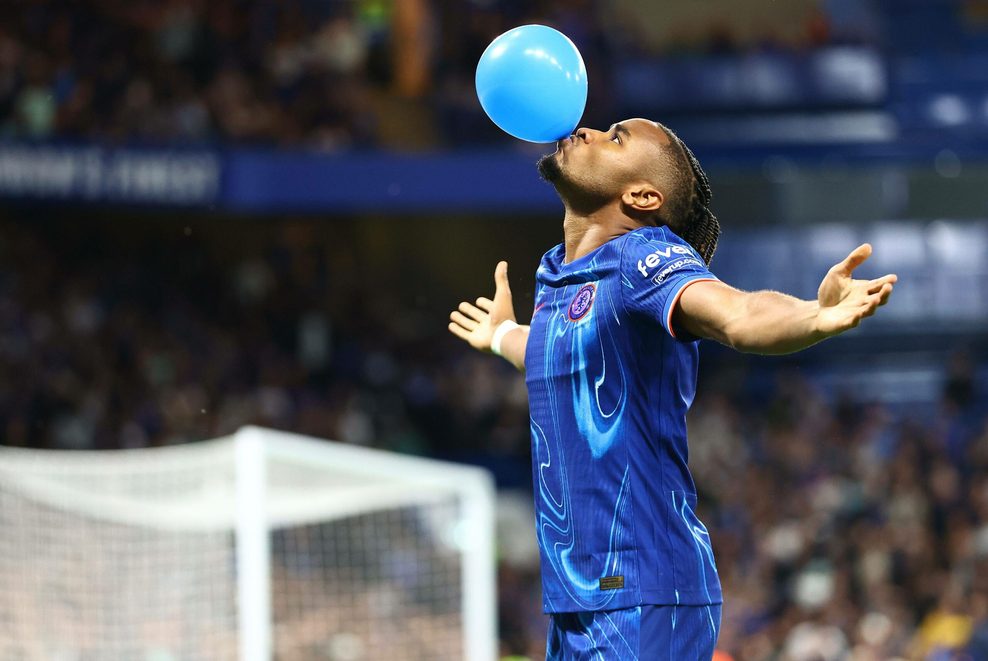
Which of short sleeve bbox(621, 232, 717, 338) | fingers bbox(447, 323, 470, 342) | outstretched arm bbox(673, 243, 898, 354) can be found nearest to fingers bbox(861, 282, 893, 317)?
outstretched arm bbox(673, 243, 898, 354)

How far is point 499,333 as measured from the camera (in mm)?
4391

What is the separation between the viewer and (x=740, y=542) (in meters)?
13.2

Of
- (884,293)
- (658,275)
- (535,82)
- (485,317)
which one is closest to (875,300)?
(884,293)

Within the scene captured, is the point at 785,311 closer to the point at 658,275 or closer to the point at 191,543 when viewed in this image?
the point at 658,275

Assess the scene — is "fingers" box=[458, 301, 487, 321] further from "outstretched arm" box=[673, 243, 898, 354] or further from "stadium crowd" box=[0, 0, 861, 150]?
"stadium crowd" box=[0, 0, 861, 150]

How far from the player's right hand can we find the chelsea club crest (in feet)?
2.98

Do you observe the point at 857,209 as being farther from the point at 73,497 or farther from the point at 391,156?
the point at 73,497

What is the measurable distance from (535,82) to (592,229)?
438 millimetres

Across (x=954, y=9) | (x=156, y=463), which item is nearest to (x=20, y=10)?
(x=156, y=463)

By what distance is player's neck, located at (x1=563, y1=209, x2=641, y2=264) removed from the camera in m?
3.61

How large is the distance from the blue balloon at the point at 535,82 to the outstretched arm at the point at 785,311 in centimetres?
88

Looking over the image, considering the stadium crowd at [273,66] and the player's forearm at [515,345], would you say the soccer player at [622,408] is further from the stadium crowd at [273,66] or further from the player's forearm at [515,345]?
the stadium crowd at [273,66]

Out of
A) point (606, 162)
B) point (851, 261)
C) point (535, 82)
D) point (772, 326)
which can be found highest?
point (535, 82)

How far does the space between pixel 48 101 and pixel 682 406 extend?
41.7 feet
